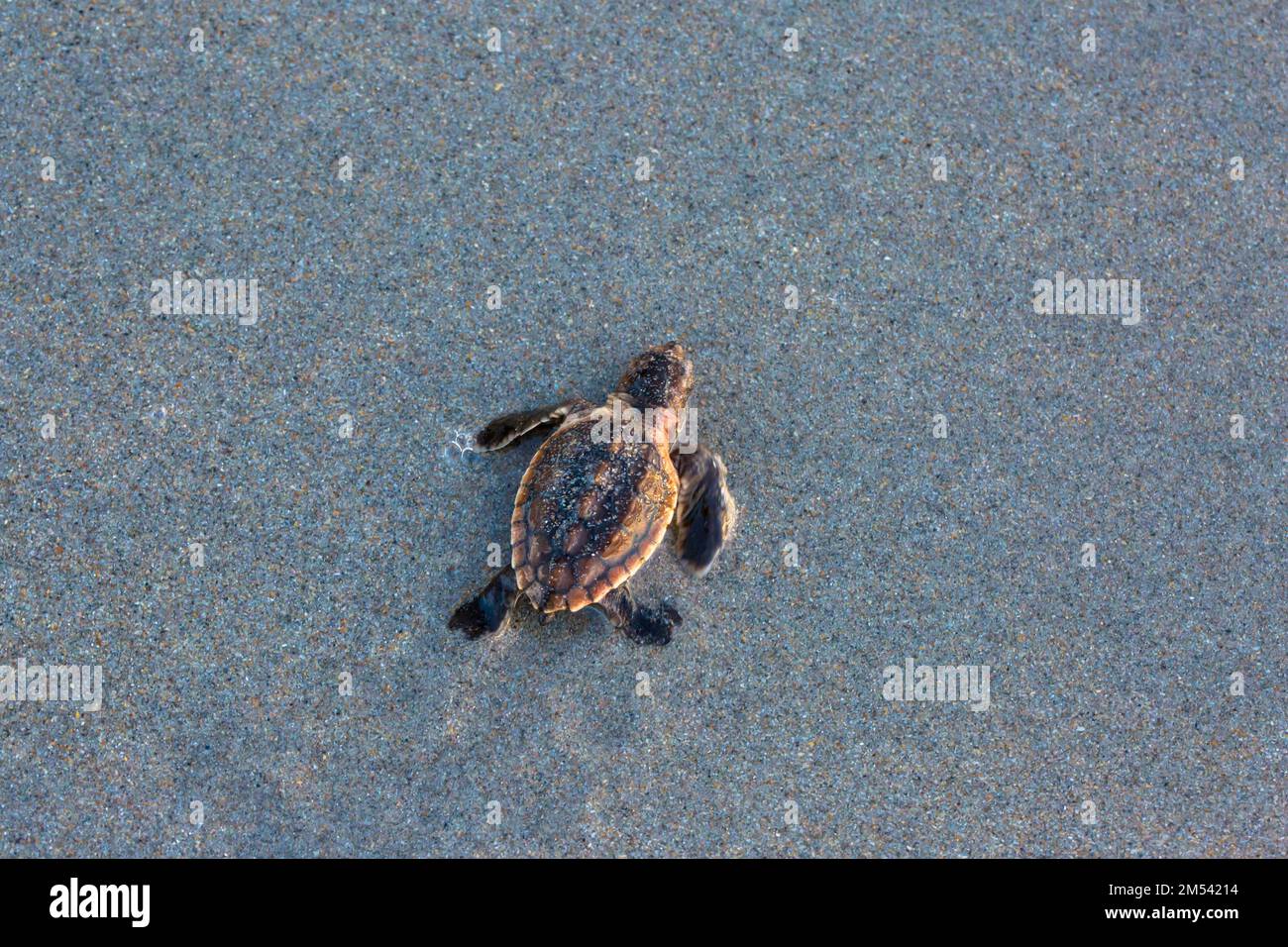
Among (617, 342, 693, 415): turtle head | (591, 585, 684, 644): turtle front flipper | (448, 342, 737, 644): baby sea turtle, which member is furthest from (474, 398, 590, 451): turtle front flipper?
(591, 585, 684, 644): turtle front flipper

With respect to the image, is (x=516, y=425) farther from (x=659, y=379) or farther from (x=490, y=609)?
(x=490, y=609)

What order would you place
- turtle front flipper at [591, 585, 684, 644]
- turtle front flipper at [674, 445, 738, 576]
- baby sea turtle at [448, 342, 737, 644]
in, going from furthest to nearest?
turtle front flipper at [674, 445, 738, 576] → turtle front flipper at [591, 585, 684, 644] → baby sea turtle at [448, 342, 737, 644]

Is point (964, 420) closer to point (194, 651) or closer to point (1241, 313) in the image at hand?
point (1241, 313)

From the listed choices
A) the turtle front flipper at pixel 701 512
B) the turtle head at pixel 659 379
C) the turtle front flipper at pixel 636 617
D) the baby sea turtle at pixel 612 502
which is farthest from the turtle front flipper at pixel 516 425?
the turtle front flipper at pixel 636 617

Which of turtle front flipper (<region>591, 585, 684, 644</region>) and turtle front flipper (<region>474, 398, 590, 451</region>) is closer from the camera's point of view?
turtle front flipper (<region>591, 585, 684, 644</region>)

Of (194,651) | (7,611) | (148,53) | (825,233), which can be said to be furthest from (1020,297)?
(7,611)

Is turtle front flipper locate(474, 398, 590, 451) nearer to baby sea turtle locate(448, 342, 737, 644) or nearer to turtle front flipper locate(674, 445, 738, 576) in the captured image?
baby sea turtle locate(448, 342, 737, 644)

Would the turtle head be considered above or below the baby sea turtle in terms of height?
above
